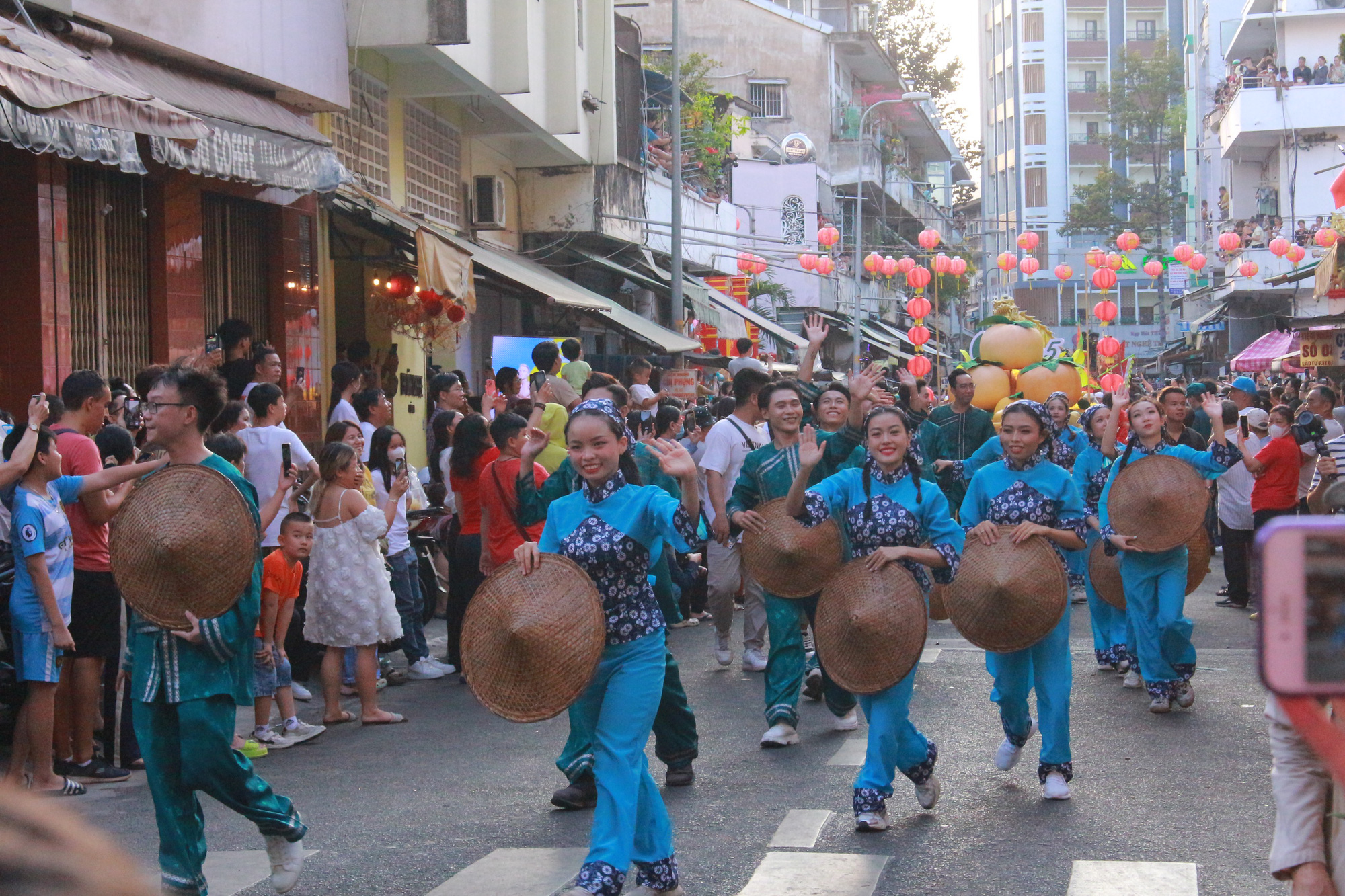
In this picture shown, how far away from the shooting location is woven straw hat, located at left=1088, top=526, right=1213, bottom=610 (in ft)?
30.7

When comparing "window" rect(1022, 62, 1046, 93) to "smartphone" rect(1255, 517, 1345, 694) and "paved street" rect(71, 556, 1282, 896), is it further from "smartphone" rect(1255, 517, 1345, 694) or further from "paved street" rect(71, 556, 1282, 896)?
"smartphone" rect(1255, 517, 1345, 694)

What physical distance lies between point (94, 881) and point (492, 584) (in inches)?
158

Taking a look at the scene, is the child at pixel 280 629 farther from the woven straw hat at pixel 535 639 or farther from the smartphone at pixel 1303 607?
the smartphone at pixel 1303 607

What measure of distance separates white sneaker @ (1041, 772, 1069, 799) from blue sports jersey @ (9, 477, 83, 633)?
459 cm

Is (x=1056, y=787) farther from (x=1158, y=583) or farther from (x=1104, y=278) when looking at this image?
(x=1104, y=278)

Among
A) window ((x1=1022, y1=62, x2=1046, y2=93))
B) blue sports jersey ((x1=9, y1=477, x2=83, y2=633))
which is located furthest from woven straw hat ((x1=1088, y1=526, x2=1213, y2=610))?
window ((x1=1022, y1=62, x2=1046, y2=93))

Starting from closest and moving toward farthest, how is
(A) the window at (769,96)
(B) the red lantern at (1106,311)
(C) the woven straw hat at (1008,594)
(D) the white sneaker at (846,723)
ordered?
(C) the woven straw hat at (1008,594), (D) the white sneaker at (846,723), (B) the red lantern at (1106,311), (A) the window at (769,96)

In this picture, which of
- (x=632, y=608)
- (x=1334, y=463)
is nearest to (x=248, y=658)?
(x=632, y=608)

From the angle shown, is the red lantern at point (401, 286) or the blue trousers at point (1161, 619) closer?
the blue trousers at point (1161, 619)

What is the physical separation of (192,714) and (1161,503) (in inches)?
219

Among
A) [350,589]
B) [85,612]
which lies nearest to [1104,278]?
[350,589]

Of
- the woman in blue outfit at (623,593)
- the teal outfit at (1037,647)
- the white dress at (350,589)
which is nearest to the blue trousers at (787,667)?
the teal outfit at (1037,647)

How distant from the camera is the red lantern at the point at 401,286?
1562cm

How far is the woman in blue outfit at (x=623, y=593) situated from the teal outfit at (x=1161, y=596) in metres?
4.12
